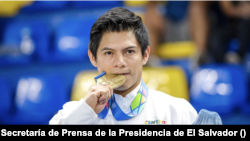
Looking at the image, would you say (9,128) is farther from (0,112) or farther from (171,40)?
(171,40)

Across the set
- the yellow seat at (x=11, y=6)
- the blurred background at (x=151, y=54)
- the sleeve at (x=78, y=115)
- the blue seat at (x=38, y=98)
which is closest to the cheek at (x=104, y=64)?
the sleeve at (x=78, y=115)

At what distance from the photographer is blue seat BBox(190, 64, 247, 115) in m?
2.04

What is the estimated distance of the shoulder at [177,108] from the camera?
0.87 metres

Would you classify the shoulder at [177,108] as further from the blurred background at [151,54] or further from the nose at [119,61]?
the blurred background at [151,54]

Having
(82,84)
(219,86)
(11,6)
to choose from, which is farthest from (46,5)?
(219,86)

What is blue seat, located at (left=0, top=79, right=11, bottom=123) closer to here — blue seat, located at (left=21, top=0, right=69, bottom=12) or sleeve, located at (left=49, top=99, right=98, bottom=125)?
blue seat, located at (left=21, top=0, right=69, bottom=12)

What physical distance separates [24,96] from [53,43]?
2.01 feet

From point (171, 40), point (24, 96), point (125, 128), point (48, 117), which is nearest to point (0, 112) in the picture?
point (24, 96)

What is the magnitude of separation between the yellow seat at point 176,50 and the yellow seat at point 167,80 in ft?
0.86

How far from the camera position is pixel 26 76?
2496 millimetres

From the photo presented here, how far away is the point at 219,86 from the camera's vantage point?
2.11 metres

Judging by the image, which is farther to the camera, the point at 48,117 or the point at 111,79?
the point at 48,117

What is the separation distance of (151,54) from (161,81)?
1.01 ft

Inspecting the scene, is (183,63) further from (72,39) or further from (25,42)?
(25,42)
